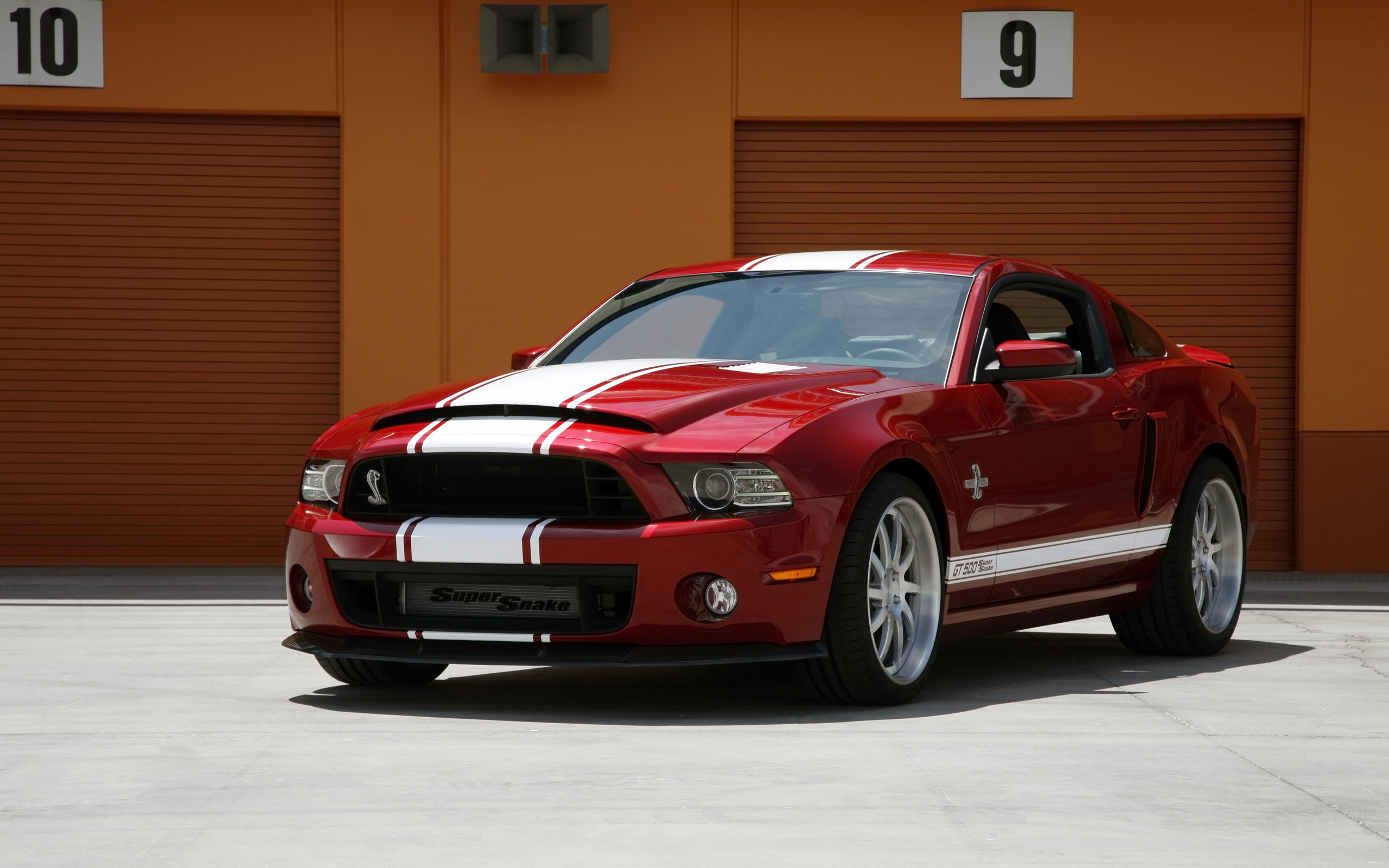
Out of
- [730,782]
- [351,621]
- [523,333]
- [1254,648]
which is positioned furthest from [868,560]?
[523,333]

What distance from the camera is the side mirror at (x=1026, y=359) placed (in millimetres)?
5965

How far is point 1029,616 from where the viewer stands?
250 inches

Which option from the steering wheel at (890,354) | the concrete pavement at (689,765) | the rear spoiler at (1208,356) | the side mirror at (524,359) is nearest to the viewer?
the concrete pavement at (689,765)

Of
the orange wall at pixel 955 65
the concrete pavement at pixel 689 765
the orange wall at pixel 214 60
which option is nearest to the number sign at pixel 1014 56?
the orange wall at pixel 955 65

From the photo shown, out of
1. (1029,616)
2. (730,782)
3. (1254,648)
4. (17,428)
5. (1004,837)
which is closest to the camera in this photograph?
(1004,837)

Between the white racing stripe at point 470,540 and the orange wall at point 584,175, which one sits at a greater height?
the orange wall at point 584,175

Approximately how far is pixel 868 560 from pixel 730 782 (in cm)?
119

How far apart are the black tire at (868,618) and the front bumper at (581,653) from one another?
0.34ft

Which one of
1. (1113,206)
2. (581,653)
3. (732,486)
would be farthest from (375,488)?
(1113,206)

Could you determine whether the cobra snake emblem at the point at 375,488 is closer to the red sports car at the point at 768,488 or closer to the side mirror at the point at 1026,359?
the red sports car at the point at 768,488

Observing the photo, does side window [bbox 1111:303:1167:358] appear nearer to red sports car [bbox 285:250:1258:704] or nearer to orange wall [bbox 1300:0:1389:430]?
red sports car [bbox 285:250:1258:704]

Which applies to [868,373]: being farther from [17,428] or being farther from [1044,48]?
[17,428]

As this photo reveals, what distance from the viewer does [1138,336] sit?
7238 mm

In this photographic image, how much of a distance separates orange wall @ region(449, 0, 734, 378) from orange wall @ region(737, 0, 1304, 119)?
0.33 m
